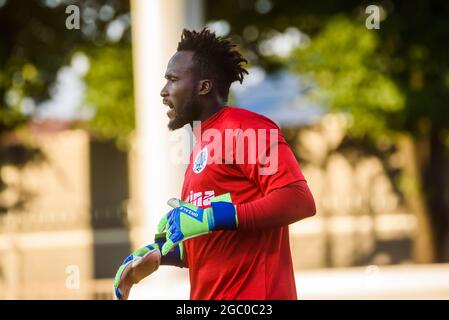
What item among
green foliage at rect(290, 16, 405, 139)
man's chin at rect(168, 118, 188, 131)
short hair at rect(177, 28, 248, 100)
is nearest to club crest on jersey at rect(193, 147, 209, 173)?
man's chin at rect(168, 118, 188, 131)

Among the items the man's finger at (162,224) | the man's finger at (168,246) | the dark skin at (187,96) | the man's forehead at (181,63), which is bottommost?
the man's finger at (168,246)

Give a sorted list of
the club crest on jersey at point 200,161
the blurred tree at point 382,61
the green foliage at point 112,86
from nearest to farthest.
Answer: the club crest on jersey at point 200,161 < the blurred tree at point 382,61 < the green foliage at point 112,86

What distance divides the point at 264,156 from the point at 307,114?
10.5 m

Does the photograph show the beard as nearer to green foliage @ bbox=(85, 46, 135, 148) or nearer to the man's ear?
the man's ear

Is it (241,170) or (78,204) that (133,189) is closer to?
(78,204)

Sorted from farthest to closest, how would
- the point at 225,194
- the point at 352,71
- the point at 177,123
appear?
the point at 352,71, the point at 177,123, the point at 225,194

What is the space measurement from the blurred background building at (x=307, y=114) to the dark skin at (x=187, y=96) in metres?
3.70

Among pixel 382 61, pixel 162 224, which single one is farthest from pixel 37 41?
pixel 162 224

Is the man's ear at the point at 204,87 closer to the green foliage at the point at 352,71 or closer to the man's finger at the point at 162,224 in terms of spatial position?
the man's finger at the point at 162,224

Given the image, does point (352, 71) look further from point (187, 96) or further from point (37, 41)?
point (187, 96)

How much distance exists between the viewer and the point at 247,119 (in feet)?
8.37

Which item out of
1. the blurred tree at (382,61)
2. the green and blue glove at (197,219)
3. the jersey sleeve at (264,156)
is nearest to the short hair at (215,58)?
the jersey sleeve at (264,156)

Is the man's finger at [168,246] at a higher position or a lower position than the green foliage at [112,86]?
lower

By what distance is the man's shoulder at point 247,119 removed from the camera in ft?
8.23
